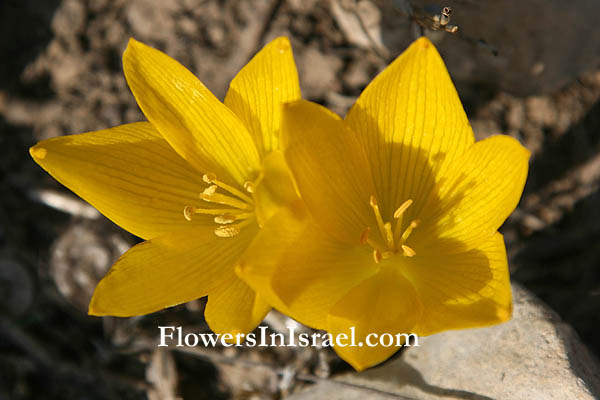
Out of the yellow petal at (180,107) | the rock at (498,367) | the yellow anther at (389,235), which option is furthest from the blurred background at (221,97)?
the yellow petal at (180,107)

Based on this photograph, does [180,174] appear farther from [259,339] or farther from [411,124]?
[259,339]

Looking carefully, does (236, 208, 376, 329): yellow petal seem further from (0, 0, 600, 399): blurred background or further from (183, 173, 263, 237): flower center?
(0, 0, 600, 399): blurred background

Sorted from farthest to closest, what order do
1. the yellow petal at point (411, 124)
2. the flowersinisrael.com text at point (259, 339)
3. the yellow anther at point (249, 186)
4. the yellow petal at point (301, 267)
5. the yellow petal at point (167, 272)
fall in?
the flowersinisrael.com text at point (259, 339) < the yellow anther at point (249, 186) < the yellow petal at point (167, 272) < the yellow petal at point (411, 124) < the yellow petal at point (301, 267)

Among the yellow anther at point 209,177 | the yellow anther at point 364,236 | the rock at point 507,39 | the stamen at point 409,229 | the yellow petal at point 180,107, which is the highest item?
the rock at point 507,39

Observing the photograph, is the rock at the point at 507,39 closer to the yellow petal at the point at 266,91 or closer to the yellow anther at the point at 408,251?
the yellow petal at the point at 266,91

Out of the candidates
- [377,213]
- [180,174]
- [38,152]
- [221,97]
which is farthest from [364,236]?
[221,97]

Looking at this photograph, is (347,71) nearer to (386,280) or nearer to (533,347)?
(386,280)
